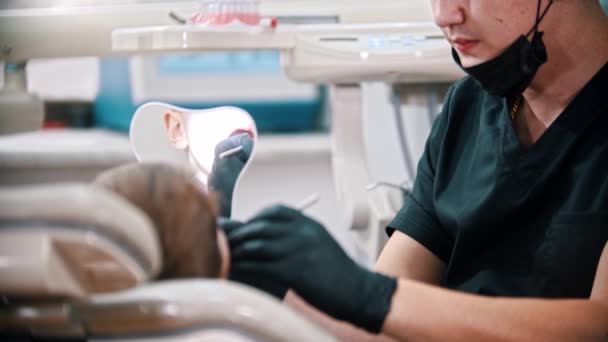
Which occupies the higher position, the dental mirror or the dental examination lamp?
the dental mirror

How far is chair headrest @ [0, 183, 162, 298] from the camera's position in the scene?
46cm

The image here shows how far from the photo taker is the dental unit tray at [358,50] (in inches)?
69.4

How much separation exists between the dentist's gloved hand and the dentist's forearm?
72 mm

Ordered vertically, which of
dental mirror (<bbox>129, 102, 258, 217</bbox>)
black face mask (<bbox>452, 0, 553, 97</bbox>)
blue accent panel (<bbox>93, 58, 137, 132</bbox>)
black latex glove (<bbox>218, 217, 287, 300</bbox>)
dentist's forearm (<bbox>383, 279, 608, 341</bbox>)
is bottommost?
dentist's forearm (<bbox>383, 279, 608, 341</bbox>)

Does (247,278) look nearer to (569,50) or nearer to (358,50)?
(569,50)

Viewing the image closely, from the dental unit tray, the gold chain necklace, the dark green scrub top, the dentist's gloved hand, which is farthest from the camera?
the dental unit tray

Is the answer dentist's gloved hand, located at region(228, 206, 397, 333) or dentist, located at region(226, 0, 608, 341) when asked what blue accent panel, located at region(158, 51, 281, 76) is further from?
dentist's gloved hand, located at region(228, 206, 397, 333)

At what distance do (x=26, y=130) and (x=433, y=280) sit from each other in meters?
0.57

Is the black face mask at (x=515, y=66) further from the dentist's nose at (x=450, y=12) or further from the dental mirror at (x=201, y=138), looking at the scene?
the dental mirror at (x=201, y=138)

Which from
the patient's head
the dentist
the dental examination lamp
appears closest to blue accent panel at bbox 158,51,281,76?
the dental examination lamp

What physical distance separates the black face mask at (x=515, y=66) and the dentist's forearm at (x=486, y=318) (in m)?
0.29

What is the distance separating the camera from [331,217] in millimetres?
2418

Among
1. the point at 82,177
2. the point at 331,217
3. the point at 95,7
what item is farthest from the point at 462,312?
the point at 331,217

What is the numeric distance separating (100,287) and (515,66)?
0.64 m
